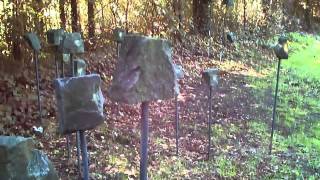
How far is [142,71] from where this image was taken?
3117 mm

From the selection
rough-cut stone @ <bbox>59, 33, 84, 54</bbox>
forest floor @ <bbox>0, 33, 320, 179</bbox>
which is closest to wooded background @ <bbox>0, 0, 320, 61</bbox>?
forest floor @ <bbox>0, 33, 320, 179</bbox>

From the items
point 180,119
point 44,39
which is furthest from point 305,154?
point 44,39

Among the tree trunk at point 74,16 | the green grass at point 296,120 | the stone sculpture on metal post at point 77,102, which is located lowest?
the green grass at point 296,120

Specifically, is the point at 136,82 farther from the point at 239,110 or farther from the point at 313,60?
the point at 313,60

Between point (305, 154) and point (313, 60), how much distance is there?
7826 mm

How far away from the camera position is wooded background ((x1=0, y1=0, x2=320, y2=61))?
798cm

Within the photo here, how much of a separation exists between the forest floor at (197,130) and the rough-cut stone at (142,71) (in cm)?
178

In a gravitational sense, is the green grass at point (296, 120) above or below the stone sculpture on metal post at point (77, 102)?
below

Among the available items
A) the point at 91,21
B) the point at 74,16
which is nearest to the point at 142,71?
the point at 74,16

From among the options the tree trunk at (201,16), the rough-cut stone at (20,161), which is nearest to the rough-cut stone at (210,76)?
the rough-cut stone at (20,161)

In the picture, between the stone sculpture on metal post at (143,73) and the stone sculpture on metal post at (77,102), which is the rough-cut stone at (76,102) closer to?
the stone sculpture on metal post at (77,102)

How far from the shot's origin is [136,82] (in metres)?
3.12

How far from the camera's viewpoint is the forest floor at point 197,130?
16.9 feet

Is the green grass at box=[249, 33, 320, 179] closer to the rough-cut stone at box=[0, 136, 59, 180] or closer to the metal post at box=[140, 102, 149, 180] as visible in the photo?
the metal post at box=[140, 102, 149, 180]
